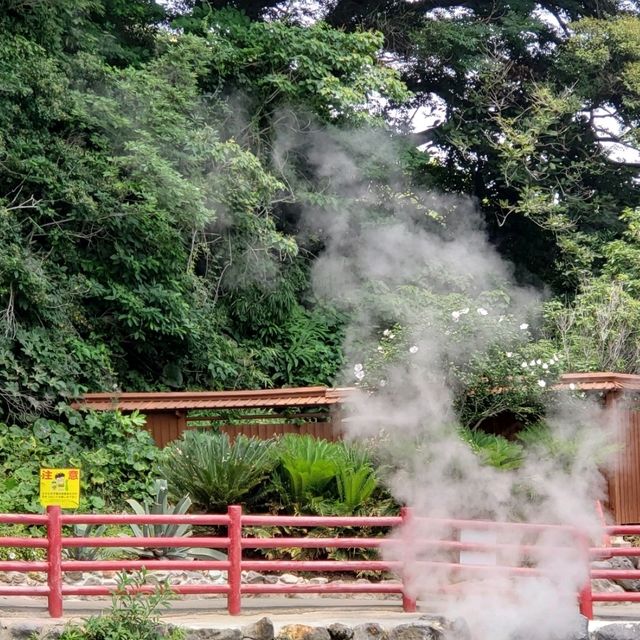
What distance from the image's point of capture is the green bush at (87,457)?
12.2 m

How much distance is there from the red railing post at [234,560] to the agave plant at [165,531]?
150cm

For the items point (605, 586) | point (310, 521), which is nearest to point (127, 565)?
point (310, 521)

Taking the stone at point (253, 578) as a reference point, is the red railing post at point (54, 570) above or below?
above

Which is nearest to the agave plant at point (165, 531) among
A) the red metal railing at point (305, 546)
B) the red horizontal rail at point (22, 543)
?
the red metal railing at point (305, 546)

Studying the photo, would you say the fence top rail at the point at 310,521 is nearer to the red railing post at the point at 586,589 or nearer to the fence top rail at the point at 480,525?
the fence top rail at the point at 480,525

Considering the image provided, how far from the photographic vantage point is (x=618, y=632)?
9.43m

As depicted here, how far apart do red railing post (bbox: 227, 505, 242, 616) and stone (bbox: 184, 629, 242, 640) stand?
1.99ft

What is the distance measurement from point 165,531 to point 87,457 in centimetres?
254

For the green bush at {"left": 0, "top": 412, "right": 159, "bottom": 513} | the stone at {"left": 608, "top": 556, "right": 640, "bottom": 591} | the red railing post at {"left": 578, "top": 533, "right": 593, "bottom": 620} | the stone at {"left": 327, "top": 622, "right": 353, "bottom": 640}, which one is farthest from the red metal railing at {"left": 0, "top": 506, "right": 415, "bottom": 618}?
the stone at {"left": 608, "top": 556, "right": 640, "bottom": 591}

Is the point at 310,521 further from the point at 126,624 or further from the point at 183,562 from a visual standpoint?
the point at 126,624

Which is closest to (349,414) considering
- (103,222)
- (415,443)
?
(415,443)

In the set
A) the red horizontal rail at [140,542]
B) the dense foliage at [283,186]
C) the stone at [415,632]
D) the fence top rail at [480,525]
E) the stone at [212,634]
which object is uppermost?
the dense foliage at [283,186]

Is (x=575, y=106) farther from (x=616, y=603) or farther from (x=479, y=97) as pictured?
(x=616, y=603)

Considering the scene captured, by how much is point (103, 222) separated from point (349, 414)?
208 inches
